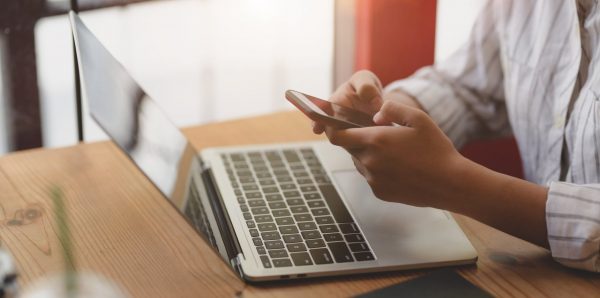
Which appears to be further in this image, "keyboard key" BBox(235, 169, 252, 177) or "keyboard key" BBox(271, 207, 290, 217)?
"keyboard key" BBox(235, 169, 252, 177)

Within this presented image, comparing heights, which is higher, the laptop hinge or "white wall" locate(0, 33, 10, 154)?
the laptop hinge

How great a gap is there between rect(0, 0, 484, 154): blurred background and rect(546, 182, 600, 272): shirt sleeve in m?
0.90

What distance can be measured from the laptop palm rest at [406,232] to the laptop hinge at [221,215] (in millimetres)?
157

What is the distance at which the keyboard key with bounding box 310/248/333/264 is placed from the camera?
94 cm

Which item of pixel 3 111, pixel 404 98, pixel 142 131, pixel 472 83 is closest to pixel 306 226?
pixel 142 131

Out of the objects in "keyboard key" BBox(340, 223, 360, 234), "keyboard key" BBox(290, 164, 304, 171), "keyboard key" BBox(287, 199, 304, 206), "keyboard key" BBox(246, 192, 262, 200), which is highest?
"keyboard key" BBox(290, 164, 304, 171)

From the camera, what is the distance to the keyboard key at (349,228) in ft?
3.29

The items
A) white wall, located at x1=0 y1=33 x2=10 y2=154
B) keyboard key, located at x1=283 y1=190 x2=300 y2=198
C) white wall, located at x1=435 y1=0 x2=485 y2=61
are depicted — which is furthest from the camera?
white wall, located at x1=435 y1=0 x2=485 y2=61

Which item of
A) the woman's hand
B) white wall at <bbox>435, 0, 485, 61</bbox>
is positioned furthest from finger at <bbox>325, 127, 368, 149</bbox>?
white wall at <bbox>435, 0, 485, 61</bbox>

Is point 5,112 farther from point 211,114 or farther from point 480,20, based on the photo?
point 480,20

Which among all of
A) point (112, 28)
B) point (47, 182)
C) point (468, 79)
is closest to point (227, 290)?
point (47, 182)

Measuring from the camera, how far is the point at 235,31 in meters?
2.28

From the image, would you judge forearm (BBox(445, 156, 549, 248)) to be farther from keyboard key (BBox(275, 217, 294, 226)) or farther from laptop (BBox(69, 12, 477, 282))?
keyboard key (BBox(275, 217, 294, 226))

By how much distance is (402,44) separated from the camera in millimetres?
1832
